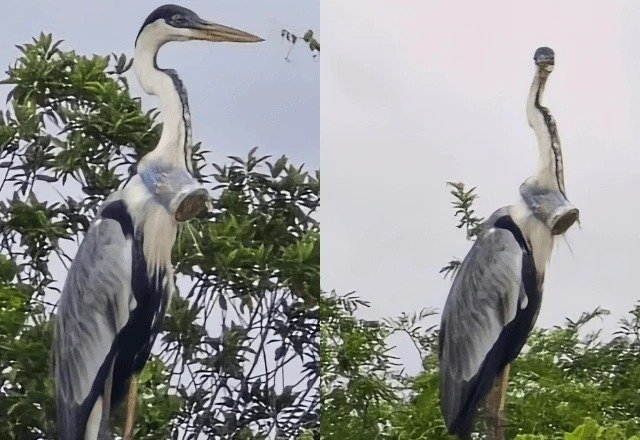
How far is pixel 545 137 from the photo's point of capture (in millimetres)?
3822

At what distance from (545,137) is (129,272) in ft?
4.91

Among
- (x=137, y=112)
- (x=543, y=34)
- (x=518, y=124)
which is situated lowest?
(x=137, y=112)

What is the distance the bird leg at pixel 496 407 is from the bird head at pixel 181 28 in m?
1.45

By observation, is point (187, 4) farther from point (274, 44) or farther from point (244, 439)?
point (244, 439)

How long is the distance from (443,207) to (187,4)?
43.9 inches

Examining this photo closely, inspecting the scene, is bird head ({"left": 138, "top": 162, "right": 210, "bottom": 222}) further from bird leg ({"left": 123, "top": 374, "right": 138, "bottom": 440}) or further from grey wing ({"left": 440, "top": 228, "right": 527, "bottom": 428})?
grey wing ({"left": 440, "top": 228, "right": 527, "bottom": 428})

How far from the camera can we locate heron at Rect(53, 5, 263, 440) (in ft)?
11.1

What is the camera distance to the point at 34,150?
3424 millimetres

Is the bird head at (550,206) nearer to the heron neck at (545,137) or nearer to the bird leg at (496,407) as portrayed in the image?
the heron neck at (545,137)

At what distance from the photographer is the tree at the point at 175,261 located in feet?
11.0

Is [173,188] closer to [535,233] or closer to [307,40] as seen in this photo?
[307,40]

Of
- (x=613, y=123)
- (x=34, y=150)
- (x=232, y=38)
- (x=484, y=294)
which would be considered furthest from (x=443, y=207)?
(x=34, y=150)

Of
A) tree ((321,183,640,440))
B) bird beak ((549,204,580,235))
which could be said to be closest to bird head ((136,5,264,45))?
tree ((321,183,640,440))

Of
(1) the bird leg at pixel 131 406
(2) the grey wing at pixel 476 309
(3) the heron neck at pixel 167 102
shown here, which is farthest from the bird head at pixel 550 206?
(1) the bird leg at pixel 131 406
